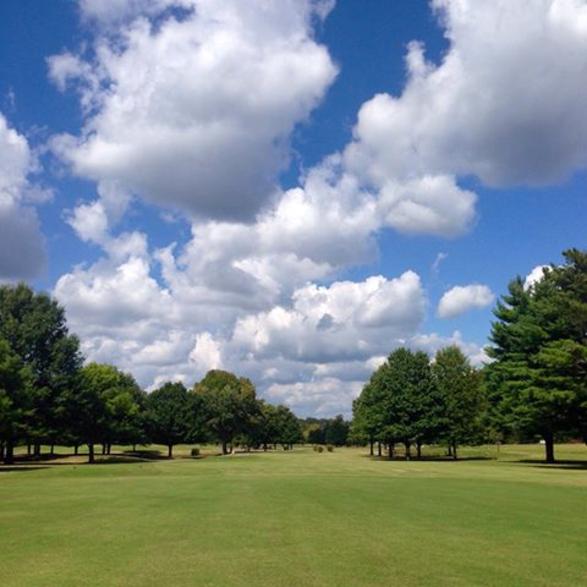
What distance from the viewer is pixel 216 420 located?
409ft

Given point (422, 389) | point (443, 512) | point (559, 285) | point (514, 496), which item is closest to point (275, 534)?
point (443, 512)

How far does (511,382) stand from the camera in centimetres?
6594

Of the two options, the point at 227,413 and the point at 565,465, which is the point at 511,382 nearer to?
the point at 565,465

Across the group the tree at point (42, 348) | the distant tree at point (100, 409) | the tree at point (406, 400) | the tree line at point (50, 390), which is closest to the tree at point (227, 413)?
the tree line at point (50, 390)

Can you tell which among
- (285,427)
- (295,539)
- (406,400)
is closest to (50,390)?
(406,400)

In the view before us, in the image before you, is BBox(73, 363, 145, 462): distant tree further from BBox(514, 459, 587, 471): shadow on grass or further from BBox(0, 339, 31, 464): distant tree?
BBox(514, 459, 587, 471): shadow on grass

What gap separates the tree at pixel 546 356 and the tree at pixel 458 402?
11090 mm

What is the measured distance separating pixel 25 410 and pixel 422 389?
162ft

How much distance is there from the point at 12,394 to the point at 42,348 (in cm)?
1461

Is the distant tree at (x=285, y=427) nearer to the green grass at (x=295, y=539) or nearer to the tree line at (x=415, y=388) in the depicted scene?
the tree line at (x=415, y=388)

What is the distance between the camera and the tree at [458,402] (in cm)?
9000

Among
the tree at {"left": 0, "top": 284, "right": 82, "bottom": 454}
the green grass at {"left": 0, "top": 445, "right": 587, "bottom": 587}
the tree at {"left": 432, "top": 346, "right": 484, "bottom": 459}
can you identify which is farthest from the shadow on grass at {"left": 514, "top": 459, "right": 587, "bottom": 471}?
the tree at {"left": 0, "top": 284, "right": 82, "bottom": 454}

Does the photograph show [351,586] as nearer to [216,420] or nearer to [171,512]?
[171,512]

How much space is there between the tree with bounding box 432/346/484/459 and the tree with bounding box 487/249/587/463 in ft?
36.4
